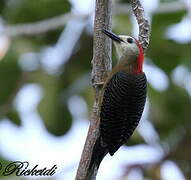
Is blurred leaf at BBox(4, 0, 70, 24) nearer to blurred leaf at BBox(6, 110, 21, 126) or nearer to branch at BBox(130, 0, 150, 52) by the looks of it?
blurred leaf at BBox(6, 110, 21, 126)

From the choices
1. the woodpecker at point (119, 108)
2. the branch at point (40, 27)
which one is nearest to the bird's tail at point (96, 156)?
the woodpecker at point (119, 108)

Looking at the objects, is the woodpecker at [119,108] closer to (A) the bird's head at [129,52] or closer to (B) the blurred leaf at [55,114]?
(A) the bird's head at [129,52]

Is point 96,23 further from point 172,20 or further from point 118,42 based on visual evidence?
point 172,20

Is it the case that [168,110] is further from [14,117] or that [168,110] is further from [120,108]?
[120,108]

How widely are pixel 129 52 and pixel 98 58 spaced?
970 millimetres

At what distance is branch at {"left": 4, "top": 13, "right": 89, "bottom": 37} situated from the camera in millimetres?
6820

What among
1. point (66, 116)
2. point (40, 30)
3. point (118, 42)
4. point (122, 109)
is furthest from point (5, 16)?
point (122, 109)

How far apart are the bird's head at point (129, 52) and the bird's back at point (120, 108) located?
283mm

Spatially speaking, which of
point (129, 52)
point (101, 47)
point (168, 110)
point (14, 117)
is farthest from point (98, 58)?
point (14, 117)

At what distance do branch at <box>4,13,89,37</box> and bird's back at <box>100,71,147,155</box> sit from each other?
4.88 ft

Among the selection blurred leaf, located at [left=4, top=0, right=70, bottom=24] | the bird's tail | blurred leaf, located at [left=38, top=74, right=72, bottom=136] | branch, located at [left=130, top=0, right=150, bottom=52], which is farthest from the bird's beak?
blurred leaf, located at [left=4, top=0, right=70, bottom=24]

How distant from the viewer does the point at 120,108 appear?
5.43 m

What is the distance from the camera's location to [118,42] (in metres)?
5.83

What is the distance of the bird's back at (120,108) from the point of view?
17.7 ft
